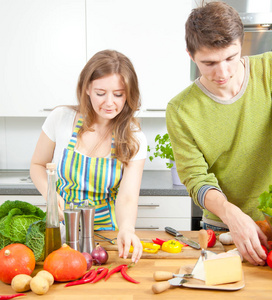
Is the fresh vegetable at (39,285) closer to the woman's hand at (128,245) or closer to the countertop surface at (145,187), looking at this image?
the woman's hand at (128,245)

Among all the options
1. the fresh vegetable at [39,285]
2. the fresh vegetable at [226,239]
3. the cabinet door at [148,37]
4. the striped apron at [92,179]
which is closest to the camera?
the fresh vegetable at [39,285]

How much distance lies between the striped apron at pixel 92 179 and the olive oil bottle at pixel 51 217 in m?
0.54

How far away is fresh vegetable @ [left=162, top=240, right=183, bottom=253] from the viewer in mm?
1489

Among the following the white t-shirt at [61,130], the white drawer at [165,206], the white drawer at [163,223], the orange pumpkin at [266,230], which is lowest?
the white drawer at [163,223]

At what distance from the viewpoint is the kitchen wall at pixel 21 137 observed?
364 cm

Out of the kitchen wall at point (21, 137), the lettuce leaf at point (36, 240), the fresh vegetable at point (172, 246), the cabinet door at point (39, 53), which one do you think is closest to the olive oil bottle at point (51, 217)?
the lettuce leaf at point (36, 240)

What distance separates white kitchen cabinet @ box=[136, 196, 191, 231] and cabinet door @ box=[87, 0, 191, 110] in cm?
77

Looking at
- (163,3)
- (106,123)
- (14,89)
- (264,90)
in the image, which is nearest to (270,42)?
(163,3)

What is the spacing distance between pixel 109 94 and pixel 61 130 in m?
0.33

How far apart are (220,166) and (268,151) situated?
0.67 feet

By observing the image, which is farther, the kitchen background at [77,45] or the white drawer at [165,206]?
the kitchen background at [77,45]

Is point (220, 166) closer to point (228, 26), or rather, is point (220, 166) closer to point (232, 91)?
point (232, 91)

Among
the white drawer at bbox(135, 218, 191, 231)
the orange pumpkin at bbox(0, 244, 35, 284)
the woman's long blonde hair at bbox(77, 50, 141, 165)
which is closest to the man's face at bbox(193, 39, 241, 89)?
the woman's long blonde hair at bbox(77, 50, 141, 165)

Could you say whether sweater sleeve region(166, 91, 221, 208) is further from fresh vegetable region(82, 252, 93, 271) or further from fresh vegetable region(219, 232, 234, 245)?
fresh vegetable region(82, 252, 93, 271)
